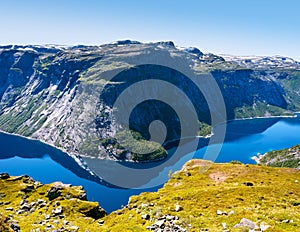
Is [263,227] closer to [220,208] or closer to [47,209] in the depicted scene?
[220,208]

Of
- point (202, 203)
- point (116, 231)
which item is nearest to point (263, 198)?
point (202, 203)

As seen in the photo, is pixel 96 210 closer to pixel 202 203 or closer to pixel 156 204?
pixel 156 204

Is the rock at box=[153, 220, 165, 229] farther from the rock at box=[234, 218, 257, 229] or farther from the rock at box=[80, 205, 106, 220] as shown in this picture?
the rock at box=[80, 205, 106, 220]

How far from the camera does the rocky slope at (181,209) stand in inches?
1463

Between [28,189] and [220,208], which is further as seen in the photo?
[28,189]

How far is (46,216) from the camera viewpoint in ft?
168

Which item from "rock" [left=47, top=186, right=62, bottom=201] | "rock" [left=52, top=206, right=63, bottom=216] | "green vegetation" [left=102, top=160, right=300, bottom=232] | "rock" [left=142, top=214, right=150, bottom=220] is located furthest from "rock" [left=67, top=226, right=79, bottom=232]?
"rock" [left=47, top=186, right=62, bottom=201]

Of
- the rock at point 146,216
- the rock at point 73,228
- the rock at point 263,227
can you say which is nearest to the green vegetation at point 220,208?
the rock at point 146,216

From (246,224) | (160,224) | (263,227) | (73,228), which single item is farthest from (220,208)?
(73,228)

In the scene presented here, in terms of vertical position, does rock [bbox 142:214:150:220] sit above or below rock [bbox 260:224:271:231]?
below

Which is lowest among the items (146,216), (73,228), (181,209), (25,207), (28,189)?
(28,189)

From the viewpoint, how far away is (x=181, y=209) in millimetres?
44375

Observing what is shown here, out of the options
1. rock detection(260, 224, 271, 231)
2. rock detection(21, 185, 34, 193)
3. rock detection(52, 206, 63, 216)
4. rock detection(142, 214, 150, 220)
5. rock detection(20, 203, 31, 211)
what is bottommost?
rock detection(21, 185, 34, 193)

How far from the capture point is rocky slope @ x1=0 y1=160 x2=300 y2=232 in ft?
122
